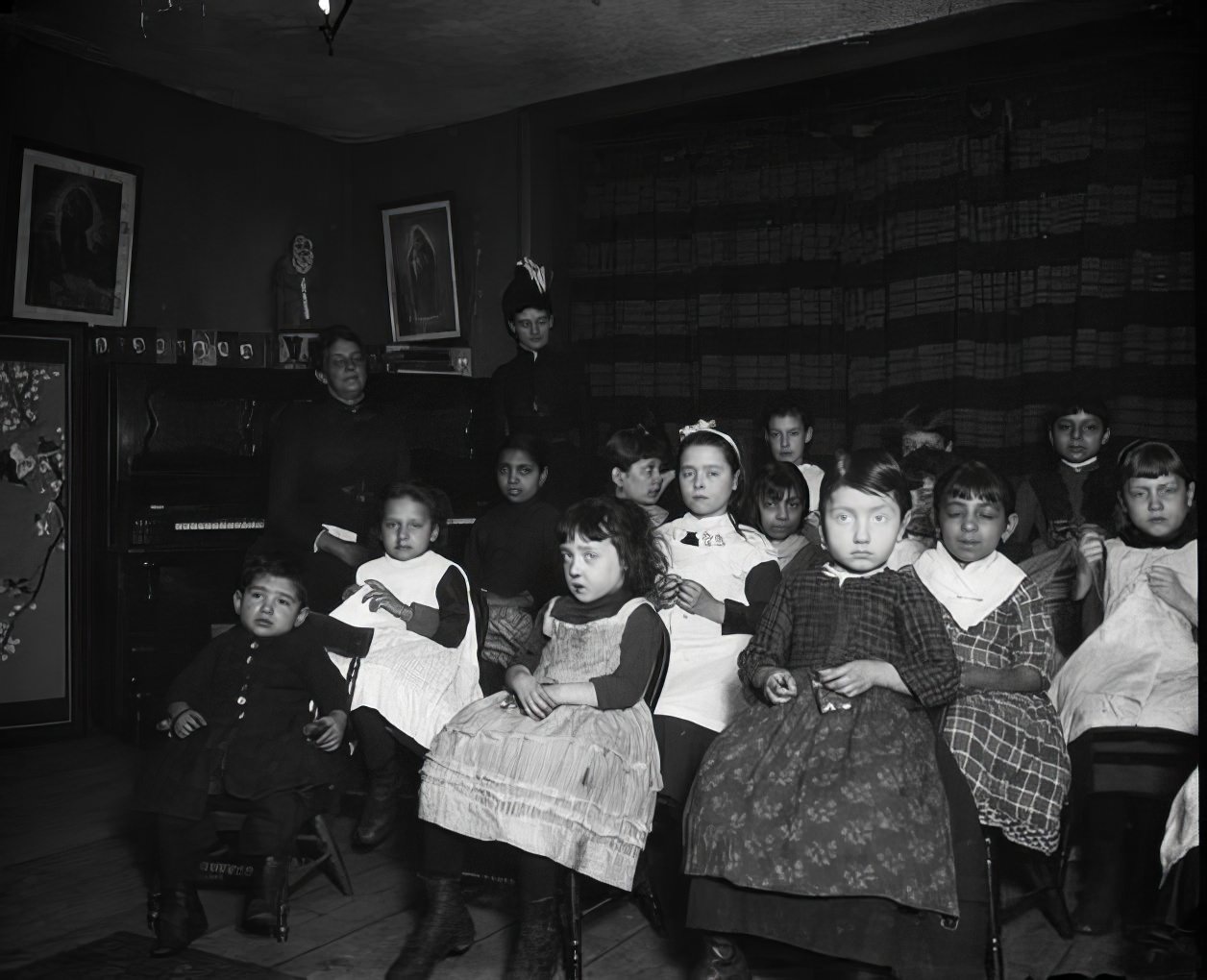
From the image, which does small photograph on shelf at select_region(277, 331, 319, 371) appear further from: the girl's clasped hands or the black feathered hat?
the girl's clasped hands

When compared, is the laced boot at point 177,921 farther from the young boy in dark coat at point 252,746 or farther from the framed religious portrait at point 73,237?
the framed religious portrait at point 73,237

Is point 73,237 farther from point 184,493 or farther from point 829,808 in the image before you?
point 829,808

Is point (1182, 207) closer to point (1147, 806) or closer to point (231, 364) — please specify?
point (1147, 806)

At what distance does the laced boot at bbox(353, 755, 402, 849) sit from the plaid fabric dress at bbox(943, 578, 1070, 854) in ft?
5.16

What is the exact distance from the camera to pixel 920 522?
2779 mm

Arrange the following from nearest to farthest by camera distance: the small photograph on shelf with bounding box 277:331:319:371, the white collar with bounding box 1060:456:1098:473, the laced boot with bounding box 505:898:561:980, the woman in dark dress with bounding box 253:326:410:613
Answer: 1. the laced boot with bounding box 505:898:561:980
2. the white collar with bounding box 1060:456:1098:473
3. the woman in dark dress with bounding box 253:326:410:613
4. the small photograph on shelf with bounding box 277:331:319:371

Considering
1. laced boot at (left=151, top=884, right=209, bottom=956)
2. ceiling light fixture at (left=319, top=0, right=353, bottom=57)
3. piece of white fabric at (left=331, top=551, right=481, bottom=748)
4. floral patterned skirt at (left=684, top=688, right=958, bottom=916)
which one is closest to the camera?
floral patterned skirt at (left=684, top=688, right=958, bottom=916)

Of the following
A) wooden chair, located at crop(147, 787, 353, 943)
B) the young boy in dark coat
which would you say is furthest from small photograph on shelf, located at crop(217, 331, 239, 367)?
wooden chair, located at crop(147, 787, 353, 943)

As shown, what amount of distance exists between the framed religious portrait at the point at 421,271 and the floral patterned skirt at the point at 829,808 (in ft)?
9.37

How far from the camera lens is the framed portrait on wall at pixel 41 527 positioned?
162 inches

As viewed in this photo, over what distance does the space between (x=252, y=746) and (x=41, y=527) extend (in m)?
2.26

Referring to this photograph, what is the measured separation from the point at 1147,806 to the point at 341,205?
355 centimetres

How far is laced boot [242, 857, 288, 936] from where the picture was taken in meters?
2.43

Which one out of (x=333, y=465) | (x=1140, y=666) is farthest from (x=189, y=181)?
(x=1140, y=666)
